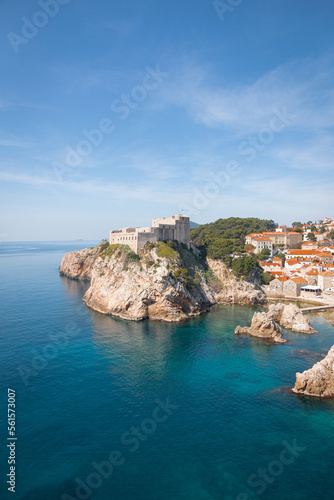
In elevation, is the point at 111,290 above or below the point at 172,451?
above

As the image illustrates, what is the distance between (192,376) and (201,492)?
48.7 ft

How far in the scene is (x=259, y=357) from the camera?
37.4 m

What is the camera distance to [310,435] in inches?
899

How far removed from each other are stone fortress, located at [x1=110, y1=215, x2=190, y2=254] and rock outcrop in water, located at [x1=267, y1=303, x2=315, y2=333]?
1141 inches

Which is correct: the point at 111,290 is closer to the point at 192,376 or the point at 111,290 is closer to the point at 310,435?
the point at 192,376

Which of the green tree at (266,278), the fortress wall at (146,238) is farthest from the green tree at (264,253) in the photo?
the fortress wall at (146,238)

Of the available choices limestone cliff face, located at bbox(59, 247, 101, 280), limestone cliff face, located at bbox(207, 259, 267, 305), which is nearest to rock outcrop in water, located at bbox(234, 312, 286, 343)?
limestone cliff face, located at bbox(207, 259, 267, 305)

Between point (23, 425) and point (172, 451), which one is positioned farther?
point (23, 425)

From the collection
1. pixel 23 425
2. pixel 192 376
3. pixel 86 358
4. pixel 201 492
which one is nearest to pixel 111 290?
pixel 86 358

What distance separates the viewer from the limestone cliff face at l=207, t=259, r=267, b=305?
6688 centimetres

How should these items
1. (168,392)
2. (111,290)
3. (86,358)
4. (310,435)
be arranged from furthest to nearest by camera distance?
(111,290)
(86,358)
(168,392)
(310,435)

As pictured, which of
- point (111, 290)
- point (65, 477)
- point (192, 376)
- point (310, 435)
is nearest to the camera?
point (65, 477)

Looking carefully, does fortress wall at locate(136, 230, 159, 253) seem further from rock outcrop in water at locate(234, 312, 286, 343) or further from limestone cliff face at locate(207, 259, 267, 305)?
rock outcrop in water at locate(234, 312, 286, 343)

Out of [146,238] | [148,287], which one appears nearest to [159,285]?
[148,287]
